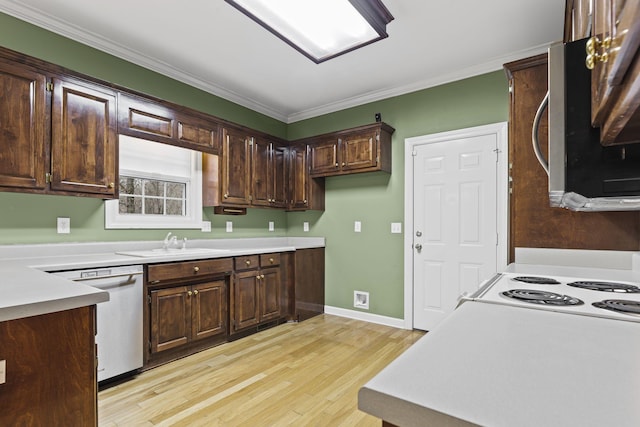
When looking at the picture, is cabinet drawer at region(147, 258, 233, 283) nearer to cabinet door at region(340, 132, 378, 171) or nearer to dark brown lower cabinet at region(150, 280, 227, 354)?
dark brown lower cabinet at region(150, 280, 227, 354)

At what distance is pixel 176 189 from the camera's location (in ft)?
11.5

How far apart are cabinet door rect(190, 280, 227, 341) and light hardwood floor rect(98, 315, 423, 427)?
181 mm

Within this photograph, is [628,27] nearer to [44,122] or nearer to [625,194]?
[625,194]

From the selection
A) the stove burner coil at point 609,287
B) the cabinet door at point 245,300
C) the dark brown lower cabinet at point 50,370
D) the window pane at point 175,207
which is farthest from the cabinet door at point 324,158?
the dark brown lower cabinet at point 50,370

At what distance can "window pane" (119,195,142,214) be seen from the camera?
9.89ft

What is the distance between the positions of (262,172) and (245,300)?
1.51 metres

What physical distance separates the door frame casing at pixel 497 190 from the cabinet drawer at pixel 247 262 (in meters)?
1.62

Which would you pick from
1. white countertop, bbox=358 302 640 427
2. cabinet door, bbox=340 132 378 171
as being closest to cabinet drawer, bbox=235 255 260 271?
cabinet door, bbox=340 132 378 171

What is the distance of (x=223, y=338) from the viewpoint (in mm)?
3109

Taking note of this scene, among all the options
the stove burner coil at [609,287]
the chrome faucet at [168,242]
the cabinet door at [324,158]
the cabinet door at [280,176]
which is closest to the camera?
the stove burner coil at [609,287]

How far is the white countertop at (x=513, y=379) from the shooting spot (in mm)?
405

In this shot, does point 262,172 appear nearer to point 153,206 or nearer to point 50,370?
point 153,206

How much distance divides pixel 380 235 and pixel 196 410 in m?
2.54

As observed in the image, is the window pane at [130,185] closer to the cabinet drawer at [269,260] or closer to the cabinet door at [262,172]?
the cabinet door at [262,172]
